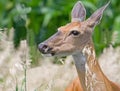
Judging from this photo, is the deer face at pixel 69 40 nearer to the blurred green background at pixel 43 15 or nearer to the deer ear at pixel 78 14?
the deer ear at pixel 78 14

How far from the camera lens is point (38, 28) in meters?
11.3

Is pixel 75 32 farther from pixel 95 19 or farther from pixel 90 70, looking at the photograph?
pixel 90 70

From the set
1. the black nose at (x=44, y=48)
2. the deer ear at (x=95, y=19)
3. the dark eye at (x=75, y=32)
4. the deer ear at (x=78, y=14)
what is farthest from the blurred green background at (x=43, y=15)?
the black nose at (x=44, y=48)

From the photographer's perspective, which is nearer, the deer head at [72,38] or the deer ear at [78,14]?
the deer head at [72,38]

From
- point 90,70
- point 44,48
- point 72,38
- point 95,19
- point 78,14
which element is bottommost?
point 90,70

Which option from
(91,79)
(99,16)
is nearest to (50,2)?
(99,16)

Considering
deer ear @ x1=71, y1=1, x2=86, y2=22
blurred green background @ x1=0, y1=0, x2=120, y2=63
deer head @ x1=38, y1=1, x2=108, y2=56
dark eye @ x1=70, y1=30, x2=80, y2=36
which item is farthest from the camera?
blurred green background @ x1=0, y1=0, x2=120, y2=63

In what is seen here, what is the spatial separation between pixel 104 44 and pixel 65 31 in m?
3.30

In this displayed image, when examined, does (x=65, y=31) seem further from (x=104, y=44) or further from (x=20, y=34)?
(x=20, y=34)

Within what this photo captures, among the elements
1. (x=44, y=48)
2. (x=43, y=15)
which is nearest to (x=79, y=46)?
(x=44, y=48)

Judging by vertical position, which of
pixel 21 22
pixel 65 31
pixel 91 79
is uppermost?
pixel 21 22

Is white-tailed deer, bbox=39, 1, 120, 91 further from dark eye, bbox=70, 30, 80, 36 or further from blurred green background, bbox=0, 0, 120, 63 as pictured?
blurred green background, bbox=0, 0, 120, 63

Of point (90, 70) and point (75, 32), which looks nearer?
point (90, 70)

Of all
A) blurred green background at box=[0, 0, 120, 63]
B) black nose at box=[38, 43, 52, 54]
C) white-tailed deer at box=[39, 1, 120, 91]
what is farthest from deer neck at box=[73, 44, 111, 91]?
blurred green background at box=[0, 0, 120, 63]
